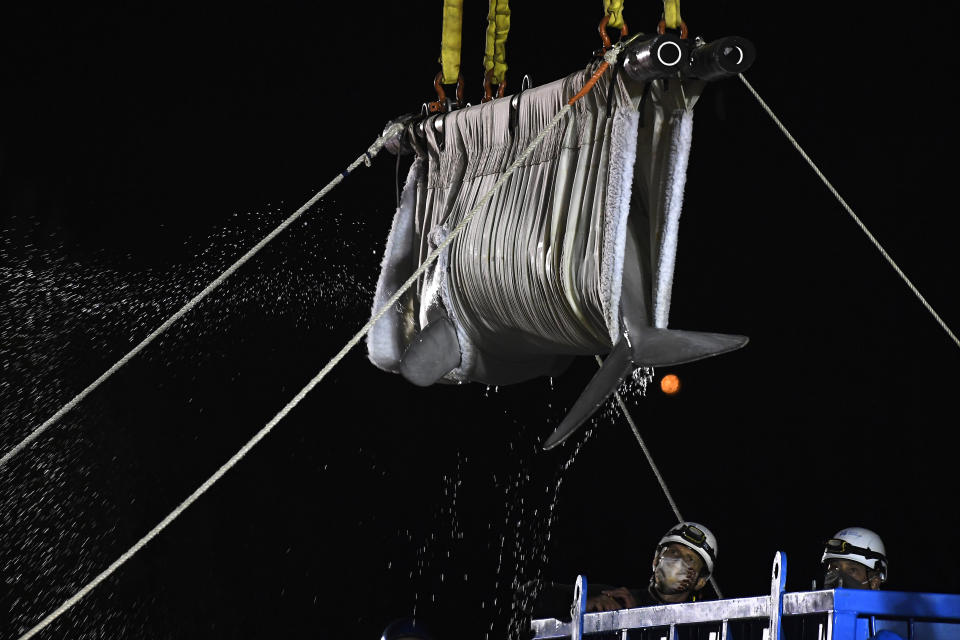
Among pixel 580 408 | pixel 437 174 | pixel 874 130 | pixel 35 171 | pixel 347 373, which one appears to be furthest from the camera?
pixel 347 373

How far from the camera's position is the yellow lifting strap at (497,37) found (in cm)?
365

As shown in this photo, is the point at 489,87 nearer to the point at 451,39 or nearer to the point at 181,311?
the point at 451,39

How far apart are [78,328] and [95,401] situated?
0.91ft

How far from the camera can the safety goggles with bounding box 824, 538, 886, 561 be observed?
11.1ft

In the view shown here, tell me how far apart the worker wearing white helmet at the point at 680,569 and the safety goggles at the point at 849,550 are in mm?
308

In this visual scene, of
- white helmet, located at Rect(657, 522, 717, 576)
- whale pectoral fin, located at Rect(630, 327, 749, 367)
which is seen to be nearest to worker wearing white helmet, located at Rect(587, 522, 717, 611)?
white helmet, located at Rect(657, 522, 717, 576)

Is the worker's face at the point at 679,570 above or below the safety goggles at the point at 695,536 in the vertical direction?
below

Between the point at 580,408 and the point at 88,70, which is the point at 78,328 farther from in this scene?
the point at 580,408

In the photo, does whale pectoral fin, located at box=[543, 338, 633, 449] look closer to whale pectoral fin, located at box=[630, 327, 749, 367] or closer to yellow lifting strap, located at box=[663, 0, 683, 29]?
whale pectoral fin, located at box=[630, 327, 749, 367]

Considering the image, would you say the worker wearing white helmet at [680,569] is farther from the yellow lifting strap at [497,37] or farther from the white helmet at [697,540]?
the yellow lifting strap at [497,37]

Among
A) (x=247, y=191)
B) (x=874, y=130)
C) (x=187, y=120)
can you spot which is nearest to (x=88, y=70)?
(x=187, y=120)

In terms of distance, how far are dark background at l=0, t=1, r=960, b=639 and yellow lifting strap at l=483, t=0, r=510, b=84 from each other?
4.71ft

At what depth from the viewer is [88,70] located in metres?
5.36

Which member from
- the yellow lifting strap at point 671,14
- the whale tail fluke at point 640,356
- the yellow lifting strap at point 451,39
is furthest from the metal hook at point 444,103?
the whale tail fluke at point 640,356
